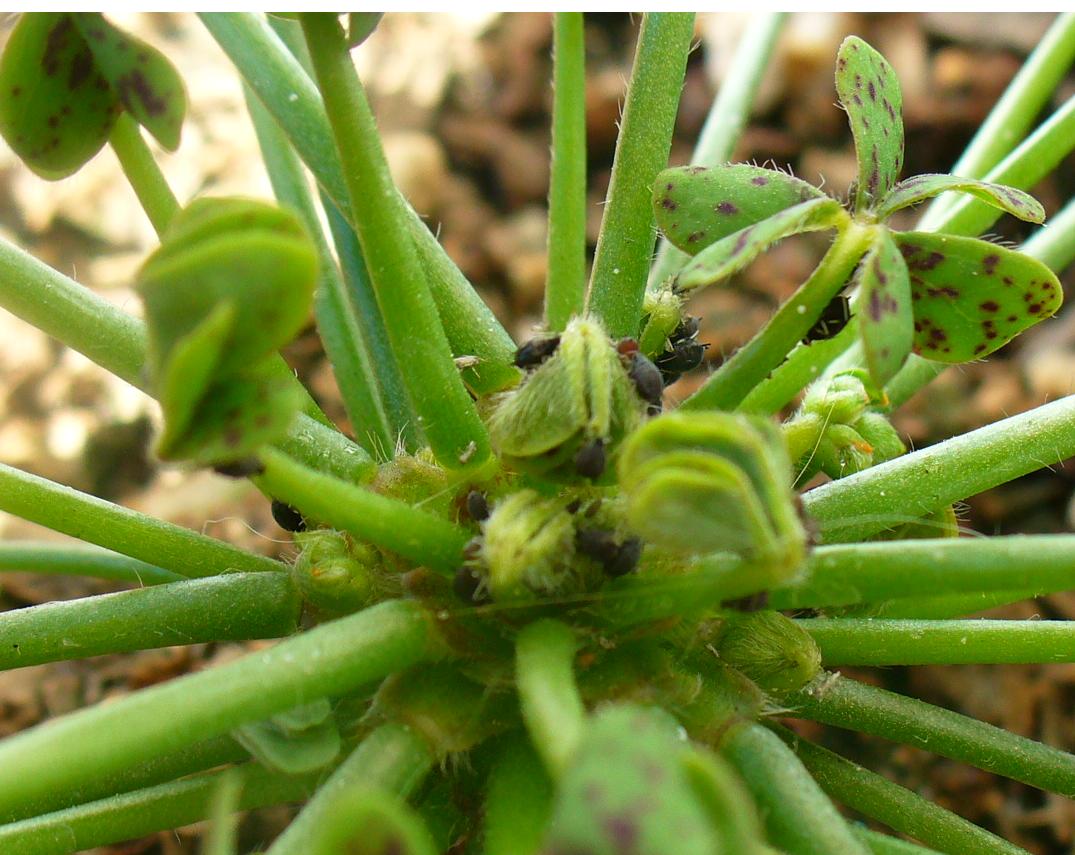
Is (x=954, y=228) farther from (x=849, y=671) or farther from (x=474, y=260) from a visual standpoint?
(x=474, y=260)

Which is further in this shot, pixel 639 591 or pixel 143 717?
pixel 639 591

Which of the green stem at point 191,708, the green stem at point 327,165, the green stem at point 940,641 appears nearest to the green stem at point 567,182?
the green stem at point 327,165

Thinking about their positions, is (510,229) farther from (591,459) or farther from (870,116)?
(591,459)

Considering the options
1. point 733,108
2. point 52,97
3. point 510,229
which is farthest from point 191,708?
point 510,229

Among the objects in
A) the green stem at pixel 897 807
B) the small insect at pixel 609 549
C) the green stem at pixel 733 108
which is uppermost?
the green stem at pixel 733 108

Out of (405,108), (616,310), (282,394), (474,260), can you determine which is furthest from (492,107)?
(282,394)

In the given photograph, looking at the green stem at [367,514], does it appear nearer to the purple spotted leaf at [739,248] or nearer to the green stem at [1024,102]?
the purple spotted leaf at [739,248]
